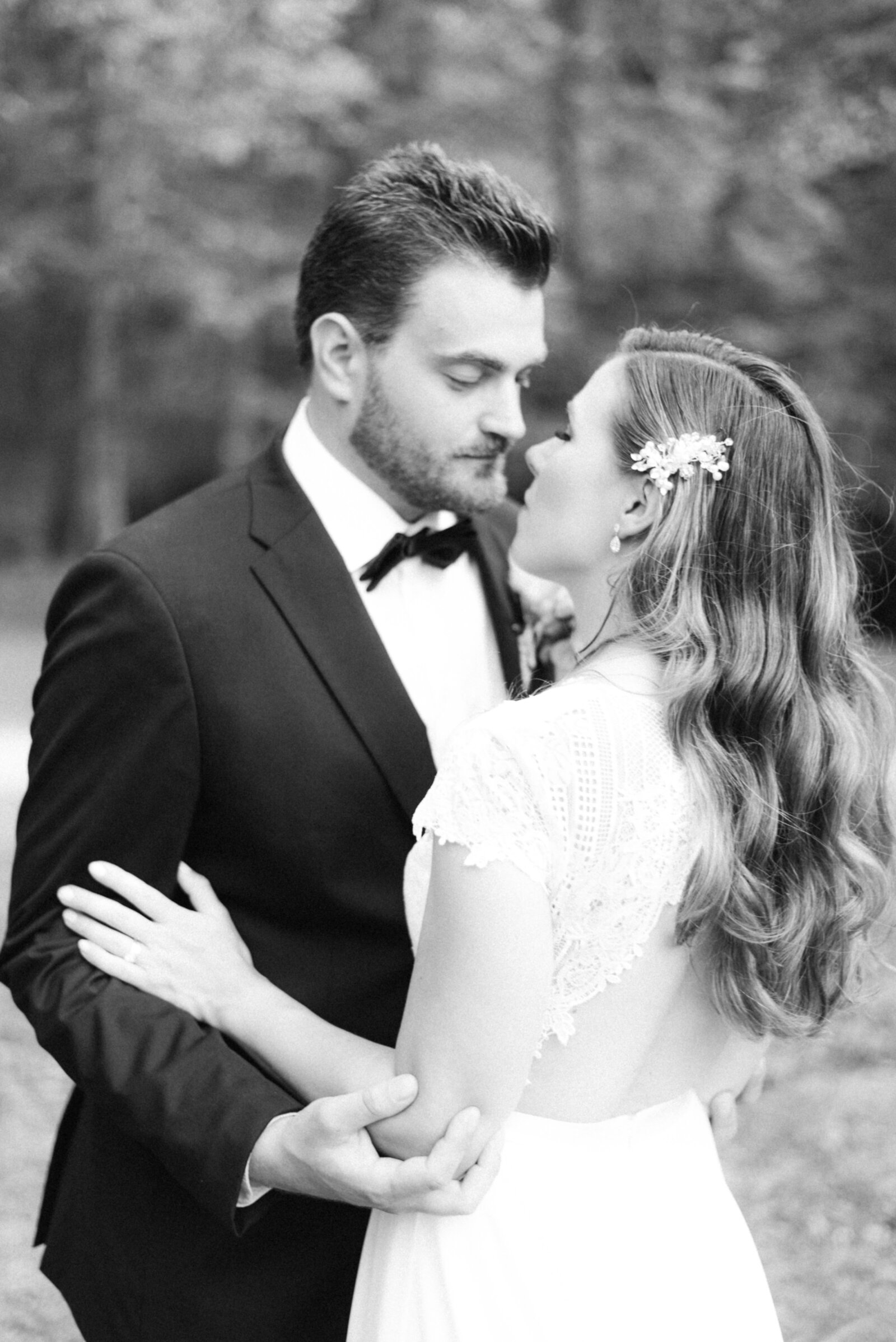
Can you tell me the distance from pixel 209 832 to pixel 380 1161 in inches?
26.8

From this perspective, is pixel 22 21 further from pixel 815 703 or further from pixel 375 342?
pixel 815 703

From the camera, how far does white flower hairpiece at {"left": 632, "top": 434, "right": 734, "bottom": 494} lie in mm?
1981

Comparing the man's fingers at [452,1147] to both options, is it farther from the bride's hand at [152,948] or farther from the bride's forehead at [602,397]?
the bride's forehead at [602,397]

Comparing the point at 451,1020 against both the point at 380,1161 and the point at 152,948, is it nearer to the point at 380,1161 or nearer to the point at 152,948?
the point at 380,1161

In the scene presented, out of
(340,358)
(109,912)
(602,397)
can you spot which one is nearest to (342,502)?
(340,358)

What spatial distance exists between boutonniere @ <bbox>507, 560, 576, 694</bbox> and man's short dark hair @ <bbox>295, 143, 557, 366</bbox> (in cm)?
62

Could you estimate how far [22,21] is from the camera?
14.0 metres

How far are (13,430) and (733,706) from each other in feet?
74.8

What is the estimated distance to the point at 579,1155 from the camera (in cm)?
200

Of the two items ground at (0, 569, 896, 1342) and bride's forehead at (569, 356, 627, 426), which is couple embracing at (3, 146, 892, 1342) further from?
ground at (0, 569, 896, 1342)

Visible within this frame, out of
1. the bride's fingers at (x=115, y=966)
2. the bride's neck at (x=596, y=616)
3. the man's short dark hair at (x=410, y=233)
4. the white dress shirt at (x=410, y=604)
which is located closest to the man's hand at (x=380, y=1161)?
the bride's fingers at (x=115, y=966)

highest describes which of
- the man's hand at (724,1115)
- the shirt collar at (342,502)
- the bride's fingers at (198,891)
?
the shirt collar at (342,502)

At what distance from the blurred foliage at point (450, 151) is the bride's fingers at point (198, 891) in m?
12.0

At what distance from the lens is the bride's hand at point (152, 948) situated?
219 centimetres
